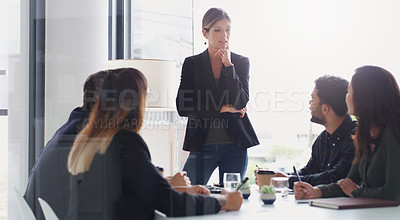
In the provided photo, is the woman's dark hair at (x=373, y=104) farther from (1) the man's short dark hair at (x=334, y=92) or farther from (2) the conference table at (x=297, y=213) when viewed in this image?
(2) the conference table at (x=297, y=213)

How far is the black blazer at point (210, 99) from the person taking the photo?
2.79 meters

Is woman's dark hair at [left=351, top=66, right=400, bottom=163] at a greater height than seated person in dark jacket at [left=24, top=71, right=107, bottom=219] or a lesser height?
greater

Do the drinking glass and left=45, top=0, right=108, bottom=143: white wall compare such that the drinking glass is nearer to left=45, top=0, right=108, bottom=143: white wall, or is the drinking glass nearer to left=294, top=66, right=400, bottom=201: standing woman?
left=294, top=66, right=400, bottom=201: standing woman

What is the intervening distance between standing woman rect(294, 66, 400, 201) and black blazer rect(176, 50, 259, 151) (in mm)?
740

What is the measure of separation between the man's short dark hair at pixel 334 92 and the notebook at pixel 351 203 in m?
0.61

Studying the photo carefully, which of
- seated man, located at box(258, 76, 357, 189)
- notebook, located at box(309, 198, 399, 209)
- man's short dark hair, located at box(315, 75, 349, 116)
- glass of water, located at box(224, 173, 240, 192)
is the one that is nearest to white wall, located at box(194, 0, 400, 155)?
man's short dark hair, located at box(315, 75, 349, 116)

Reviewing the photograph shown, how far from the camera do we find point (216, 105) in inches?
111

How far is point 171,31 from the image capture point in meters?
3.31

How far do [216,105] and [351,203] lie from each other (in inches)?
49.3

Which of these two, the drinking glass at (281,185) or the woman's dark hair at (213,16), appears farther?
the woman's dark hair at (213,16)

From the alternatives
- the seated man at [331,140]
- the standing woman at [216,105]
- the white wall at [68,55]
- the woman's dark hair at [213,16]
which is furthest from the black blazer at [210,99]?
the white wall at [68,55]

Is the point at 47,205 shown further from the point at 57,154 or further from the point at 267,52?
the point at 267,52

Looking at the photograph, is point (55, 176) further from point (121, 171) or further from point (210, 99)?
point (210, 99)

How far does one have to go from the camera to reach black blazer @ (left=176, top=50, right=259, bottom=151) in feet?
9.14
